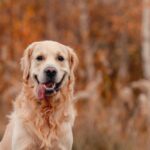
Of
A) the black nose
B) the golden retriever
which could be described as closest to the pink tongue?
the golden retriever

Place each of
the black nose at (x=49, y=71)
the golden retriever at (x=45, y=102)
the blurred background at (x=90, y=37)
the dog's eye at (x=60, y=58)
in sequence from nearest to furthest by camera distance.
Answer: the black nose at (x=49, y=71), the golden retriever at (x=45, y=102), the dog's eye at (x=60, y=58), the blurred background at (x=90, y=37)

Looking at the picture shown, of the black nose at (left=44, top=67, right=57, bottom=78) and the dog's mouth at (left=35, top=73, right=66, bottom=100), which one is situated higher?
the black nose at (left=44, top=67, right=57, bottom=78)

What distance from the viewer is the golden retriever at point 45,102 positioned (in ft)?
25.2

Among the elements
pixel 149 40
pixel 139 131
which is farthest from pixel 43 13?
pixel 139 131

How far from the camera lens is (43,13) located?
25.2m

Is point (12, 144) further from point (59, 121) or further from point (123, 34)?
point (123, 34)

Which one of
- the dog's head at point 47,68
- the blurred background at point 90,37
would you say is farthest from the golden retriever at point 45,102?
the blurred background at point 90,37

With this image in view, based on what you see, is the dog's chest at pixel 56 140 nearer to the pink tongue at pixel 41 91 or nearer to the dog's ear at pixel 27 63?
the pink tongue at pixel 41 91

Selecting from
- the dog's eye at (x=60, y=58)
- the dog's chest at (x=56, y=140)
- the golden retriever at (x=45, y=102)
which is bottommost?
the dog's chest at (x=56, y=140)

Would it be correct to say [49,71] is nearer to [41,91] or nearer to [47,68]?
[47,68]

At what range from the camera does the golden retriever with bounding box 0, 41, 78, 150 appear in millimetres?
7684

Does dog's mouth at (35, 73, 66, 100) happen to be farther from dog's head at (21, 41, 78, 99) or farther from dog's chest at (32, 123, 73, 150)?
dog's chest at (32, 123, 73, 150)

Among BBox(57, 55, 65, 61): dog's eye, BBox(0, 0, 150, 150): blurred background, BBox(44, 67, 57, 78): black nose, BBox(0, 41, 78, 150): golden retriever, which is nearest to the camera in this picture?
BBox(44, 67, 57, 78): black nose

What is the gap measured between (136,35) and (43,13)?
303 centimetres
